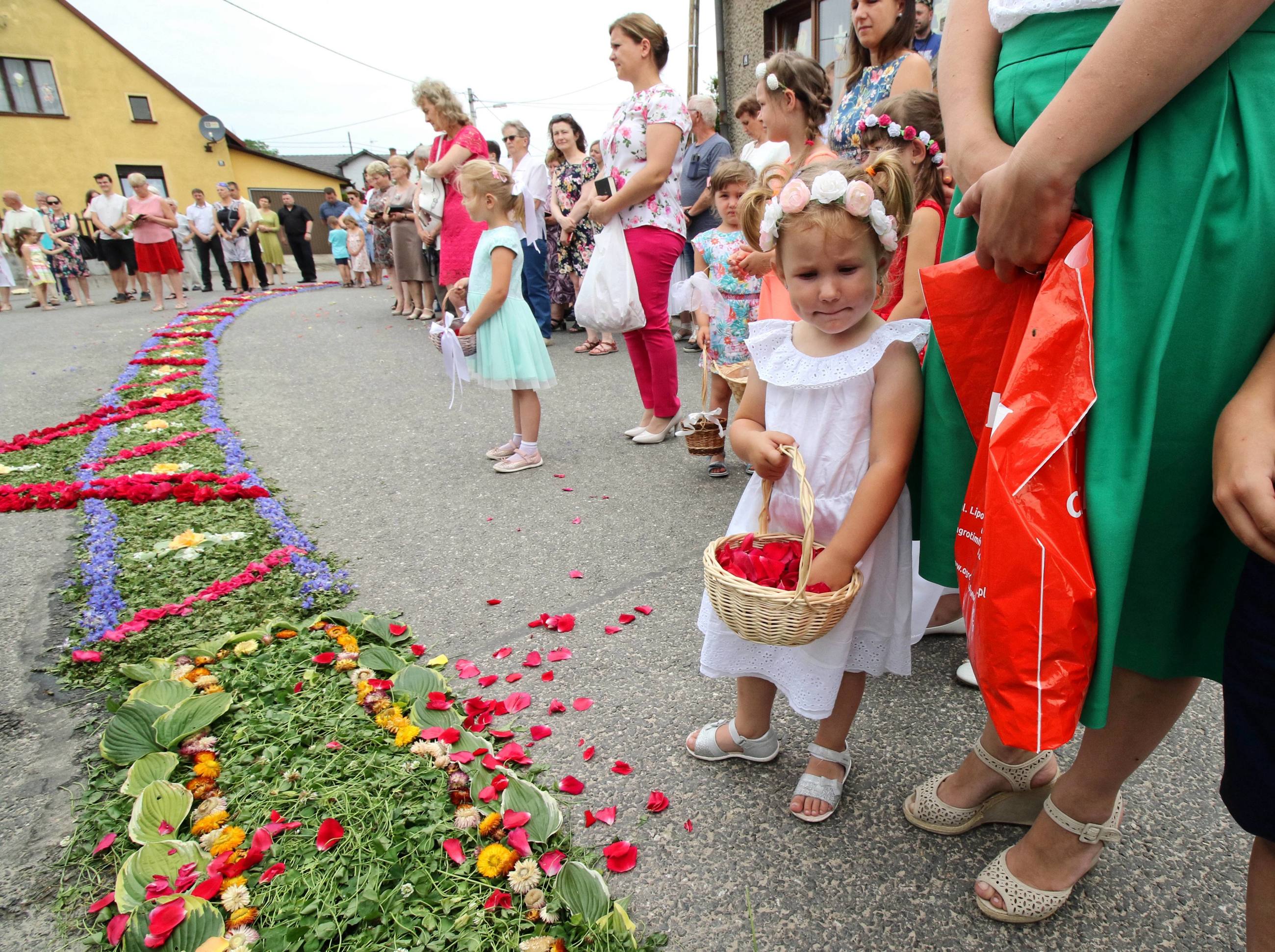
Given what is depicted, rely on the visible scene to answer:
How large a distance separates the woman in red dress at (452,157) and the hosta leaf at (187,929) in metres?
4.60

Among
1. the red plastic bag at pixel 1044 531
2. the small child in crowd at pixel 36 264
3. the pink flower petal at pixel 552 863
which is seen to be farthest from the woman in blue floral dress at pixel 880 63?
the small child in crowd at pixel 36 264

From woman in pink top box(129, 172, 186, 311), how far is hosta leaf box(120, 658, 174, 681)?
11.0 metres

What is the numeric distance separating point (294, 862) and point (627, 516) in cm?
214

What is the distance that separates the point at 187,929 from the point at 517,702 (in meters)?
0.91

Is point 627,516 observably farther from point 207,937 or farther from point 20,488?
point 20,488

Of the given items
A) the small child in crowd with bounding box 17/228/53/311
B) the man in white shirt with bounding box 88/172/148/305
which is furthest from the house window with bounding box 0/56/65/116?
the man in white shirt with bounding box 88/172/148/305

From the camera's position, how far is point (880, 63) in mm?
2902

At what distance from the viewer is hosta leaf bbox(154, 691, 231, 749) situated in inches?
77.7

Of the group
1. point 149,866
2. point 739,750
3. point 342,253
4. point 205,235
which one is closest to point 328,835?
point 149,866

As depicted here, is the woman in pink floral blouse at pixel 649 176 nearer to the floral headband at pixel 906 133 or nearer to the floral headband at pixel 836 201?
the floral headband at pixel 906 133

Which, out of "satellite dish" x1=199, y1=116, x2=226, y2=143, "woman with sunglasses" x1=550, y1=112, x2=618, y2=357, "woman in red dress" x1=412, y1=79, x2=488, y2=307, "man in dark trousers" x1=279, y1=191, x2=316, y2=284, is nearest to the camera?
"woman in red dress" x1=412, y1=79, x2=488, y2=307

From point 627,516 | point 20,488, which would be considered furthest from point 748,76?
point 20,488

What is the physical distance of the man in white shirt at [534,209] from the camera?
679cm

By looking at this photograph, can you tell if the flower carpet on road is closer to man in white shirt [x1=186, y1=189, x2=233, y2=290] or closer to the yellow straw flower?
the yellow straw flower
